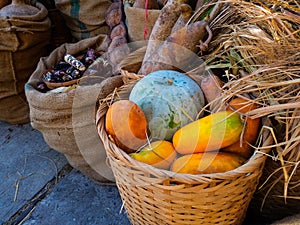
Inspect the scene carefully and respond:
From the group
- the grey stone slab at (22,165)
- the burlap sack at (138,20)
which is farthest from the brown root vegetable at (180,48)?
the grey stone slab at (22,165)

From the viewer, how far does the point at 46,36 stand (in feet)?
7.20

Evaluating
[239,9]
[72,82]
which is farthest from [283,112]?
[72,82]

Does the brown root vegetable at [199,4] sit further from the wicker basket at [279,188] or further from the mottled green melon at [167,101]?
the wicker basket at [279,188]

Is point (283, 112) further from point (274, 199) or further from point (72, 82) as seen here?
point (72, 82)

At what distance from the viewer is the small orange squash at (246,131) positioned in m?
1.07

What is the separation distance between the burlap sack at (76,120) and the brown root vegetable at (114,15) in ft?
1.54

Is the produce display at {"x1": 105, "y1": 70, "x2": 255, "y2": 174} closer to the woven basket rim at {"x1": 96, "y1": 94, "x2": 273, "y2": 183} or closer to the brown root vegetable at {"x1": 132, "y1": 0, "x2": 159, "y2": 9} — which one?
the woven basket rim at {"x1": 96, "y1": 94, "x2": 273, "y2": 183}

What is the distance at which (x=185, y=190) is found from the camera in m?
0.95

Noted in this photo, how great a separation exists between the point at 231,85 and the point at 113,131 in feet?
1.29

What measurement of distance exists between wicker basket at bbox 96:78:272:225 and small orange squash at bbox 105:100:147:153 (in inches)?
1.4

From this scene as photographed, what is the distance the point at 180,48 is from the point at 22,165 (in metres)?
1.10

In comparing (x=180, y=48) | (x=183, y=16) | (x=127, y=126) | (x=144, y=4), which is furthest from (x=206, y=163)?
(x=144, y=4)

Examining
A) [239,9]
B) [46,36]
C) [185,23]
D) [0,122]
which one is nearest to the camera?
[239,9]

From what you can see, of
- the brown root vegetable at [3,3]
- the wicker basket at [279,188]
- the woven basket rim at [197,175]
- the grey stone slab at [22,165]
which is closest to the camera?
the woven basket rim at [197,175]
